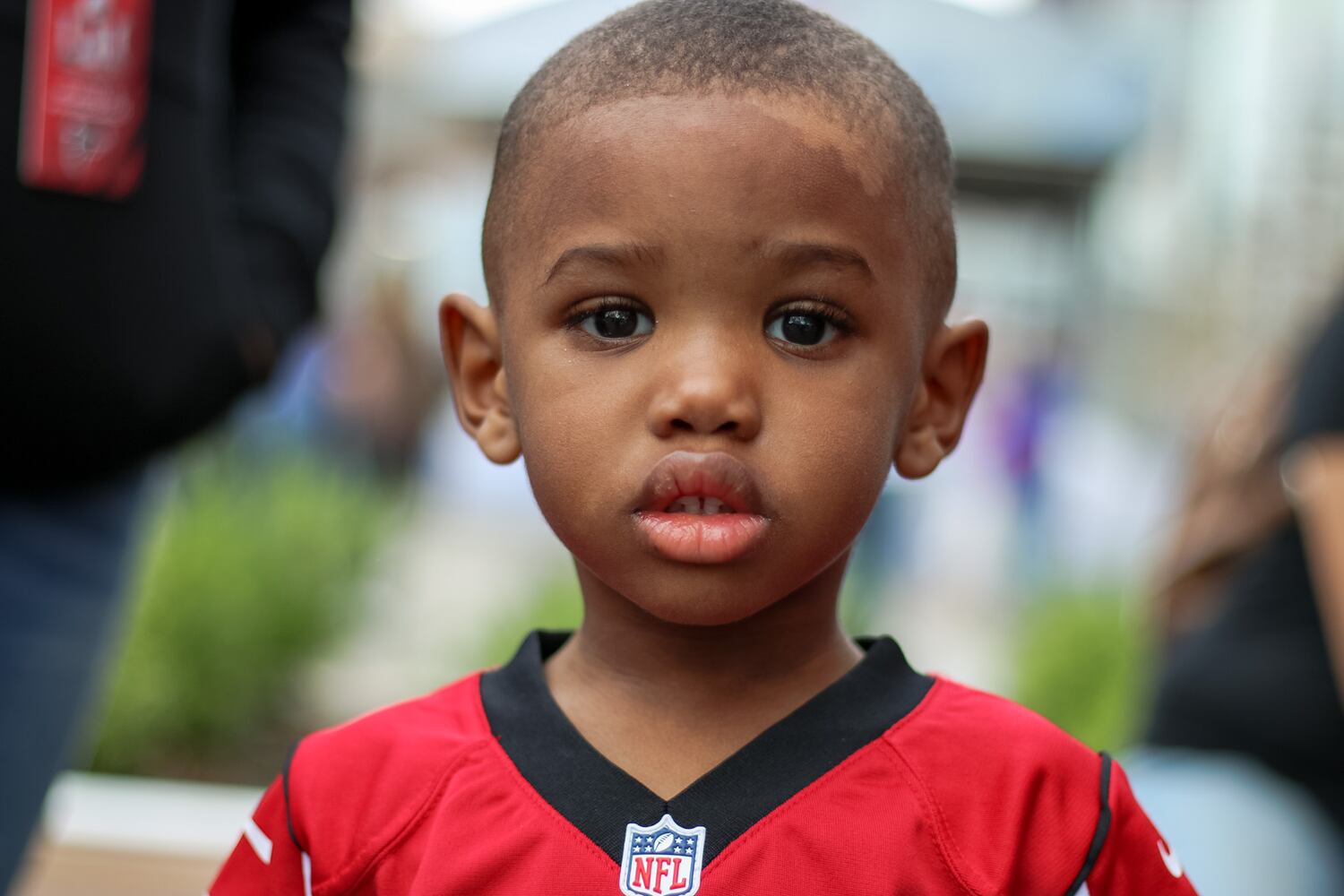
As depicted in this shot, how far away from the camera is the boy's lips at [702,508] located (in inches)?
47.1

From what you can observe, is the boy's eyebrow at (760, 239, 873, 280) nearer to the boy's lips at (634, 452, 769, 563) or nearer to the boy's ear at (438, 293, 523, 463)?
the boy's lips at (634, 452, 769, 563)

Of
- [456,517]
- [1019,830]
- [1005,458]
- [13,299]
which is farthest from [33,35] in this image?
[456,517]

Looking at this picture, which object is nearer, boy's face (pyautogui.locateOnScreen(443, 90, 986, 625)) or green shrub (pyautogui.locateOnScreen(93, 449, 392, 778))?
boy's face (pyautogui.locateOnScreen(443, 90, 986, 625))

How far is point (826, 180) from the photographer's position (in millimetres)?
1238

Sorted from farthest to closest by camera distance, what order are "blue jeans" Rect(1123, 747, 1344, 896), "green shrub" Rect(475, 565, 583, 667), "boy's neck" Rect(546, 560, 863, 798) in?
"green shrub" Rect(475, 565, 583, 667) < "blue jeans" Rect(1123, 747, 1344, 896) < "boy's neck" Rect(546, 560, 863, 798)

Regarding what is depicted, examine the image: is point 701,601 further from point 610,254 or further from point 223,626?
point 223,626

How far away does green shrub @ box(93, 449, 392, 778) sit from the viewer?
4586 millimetres

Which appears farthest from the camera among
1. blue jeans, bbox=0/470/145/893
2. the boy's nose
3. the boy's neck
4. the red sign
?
blue jeans, bbox=0/470/145/893

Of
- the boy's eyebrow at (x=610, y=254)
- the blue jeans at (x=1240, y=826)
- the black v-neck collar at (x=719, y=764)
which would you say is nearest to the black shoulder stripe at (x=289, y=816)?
the black v-neck collar at (x=719, y=764)

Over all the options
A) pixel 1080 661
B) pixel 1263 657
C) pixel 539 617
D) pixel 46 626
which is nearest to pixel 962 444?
pixel 1080 661

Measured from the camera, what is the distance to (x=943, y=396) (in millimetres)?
1438

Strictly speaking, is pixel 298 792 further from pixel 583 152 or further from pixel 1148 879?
pixel 1148 879

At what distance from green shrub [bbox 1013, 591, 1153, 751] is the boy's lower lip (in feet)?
12.0

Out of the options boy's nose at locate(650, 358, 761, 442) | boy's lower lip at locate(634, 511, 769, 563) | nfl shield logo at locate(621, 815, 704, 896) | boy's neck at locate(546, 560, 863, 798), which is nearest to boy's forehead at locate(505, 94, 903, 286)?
boy's nose at locate(650, 358, 761, 442)
